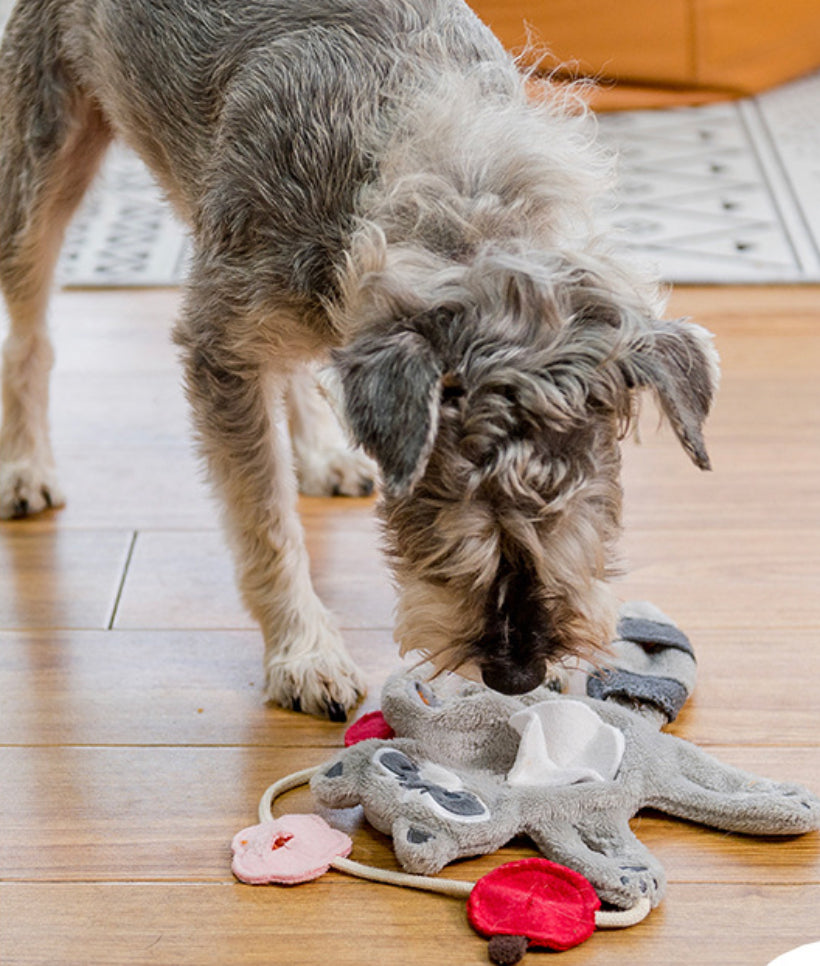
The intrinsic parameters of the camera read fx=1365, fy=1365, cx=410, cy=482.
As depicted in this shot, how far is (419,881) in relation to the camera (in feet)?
5.91

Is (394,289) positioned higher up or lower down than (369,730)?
higher up

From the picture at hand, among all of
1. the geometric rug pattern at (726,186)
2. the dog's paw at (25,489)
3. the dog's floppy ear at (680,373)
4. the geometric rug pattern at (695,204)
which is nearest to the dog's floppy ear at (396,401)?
the dog's floppy ear at (680,373)

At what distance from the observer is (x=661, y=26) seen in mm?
4887

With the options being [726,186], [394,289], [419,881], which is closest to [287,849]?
[419,881]

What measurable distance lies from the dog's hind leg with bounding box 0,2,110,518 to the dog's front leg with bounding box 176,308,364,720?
0.66 metres

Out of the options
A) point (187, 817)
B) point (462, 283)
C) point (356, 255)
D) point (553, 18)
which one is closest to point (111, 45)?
point (356, 255)

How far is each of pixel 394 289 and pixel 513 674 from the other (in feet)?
1.66

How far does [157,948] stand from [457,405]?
0.78m

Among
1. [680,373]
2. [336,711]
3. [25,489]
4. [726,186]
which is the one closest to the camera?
[680,373]

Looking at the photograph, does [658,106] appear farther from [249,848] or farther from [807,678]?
[249,848]

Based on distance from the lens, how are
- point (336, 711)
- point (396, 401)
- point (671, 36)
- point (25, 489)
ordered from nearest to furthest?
point (396, 401), point (336, 711), point (25, 489), point (671, 36)

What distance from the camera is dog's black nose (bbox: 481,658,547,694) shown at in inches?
67.9

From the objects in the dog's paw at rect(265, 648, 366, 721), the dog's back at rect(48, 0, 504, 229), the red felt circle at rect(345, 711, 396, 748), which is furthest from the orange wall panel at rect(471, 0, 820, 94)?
Answer: the red felt circle at rect(345, 711, 396, 748)

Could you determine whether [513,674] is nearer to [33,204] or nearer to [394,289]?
[394,289]
